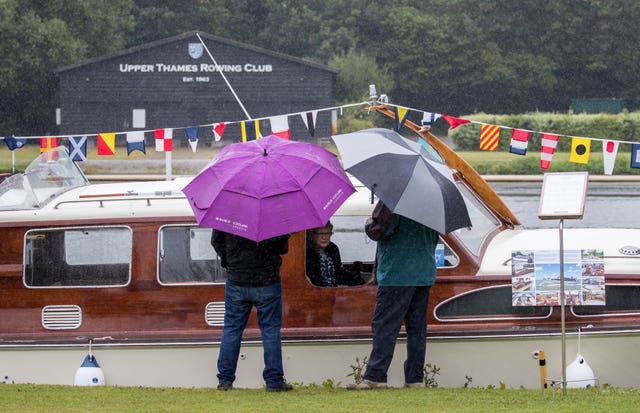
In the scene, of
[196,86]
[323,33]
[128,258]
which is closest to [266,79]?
[196,86]

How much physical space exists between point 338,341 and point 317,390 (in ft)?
1.96

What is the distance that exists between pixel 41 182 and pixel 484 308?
3.88m

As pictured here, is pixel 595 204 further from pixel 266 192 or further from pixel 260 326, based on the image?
pixel 266 192

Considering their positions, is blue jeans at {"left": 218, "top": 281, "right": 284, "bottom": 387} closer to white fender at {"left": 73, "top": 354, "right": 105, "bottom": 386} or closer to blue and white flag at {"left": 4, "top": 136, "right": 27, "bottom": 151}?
white fender at {"left": 73, "top": 354, "right": 105, "bottom": 386}

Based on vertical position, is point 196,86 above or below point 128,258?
above

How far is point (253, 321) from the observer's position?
851cm

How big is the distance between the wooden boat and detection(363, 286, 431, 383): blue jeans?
43cm

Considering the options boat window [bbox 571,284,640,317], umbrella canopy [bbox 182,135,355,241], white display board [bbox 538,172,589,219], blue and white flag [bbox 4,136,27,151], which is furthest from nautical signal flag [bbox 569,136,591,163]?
blue and white flag [bbox 4,136,27,151]

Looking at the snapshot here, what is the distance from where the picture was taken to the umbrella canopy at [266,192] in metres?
7.34

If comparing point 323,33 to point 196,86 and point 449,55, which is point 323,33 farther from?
point 196,86

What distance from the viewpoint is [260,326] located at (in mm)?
7730

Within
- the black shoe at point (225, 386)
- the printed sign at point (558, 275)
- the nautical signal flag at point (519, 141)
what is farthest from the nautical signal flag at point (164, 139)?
the printed sign at point (558, 275)

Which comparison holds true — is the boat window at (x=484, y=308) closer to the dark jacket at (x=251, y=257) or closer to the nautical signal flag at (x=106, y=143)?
the dark jacket at (x=251, y=257)

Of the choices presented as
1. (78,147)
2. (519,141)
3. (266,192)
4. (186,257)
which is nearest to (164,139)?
(78,147)
